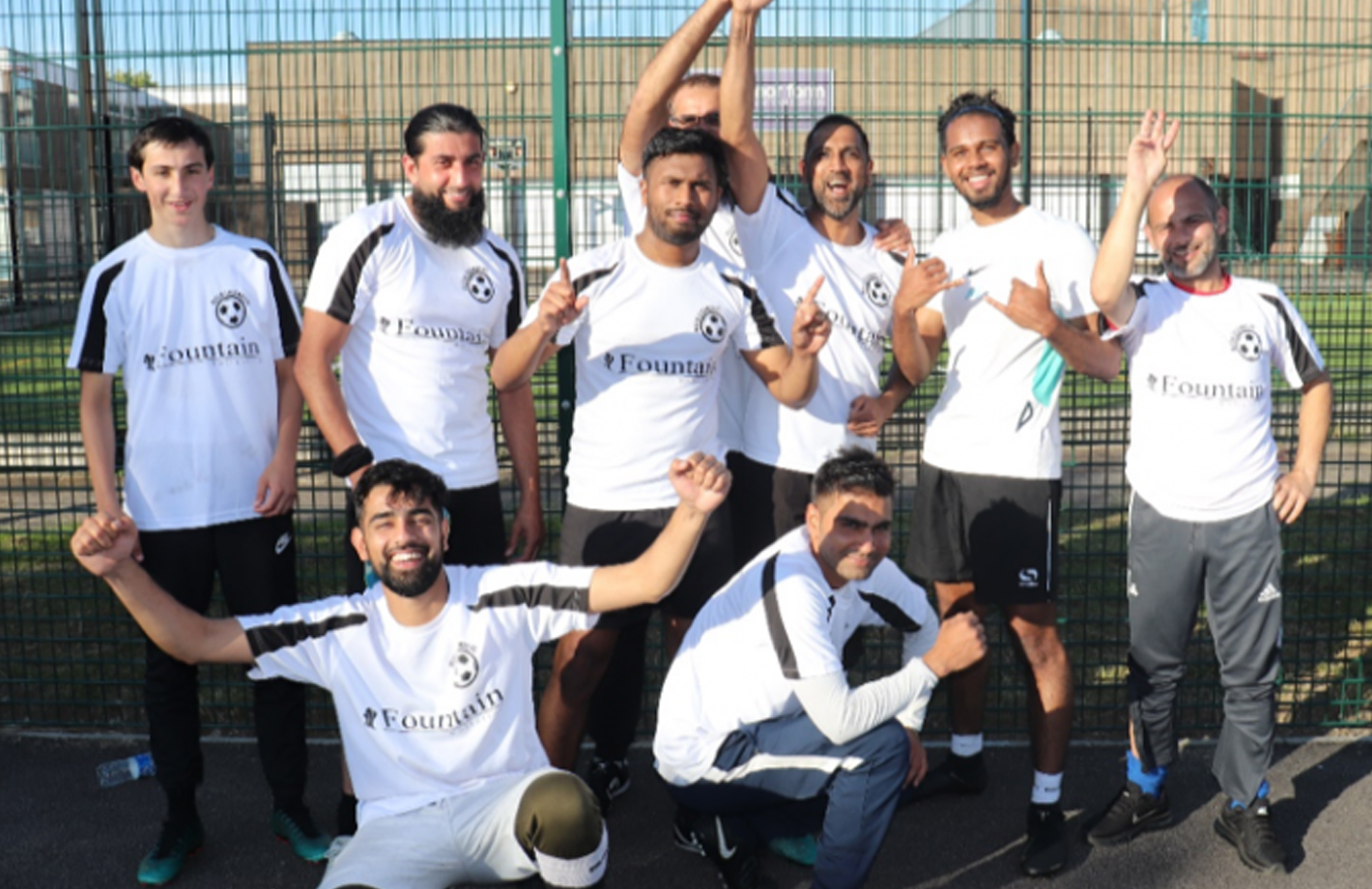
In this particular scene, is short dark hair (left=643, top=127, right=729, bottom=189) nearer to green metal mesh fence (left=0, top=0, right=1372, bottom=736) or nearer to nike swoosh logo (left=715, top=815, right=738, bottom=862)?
green metal mesh fence (left=0, top=0, right=1372, bottom=736)

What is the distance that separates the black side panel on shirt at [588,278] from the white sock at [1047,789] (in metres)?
2.33

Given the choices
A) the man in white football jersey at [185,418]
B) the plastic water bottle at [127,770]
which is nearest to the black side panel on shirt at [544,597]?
the man in white football jersey at [185,418]

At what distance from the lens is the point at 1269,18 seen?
5.79 meters

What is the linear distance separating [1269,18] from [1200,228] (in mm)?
1786

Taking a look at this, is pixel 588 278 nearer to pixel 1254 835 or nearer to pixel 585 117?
pixel 585 117

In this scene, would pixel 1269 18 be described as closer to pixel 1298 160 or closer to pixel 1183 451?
pixel 1298 160

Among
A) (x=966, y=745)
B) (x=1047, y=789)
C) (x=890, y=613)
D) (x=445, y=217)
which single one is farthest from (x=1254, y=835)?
(x=445, y=217)

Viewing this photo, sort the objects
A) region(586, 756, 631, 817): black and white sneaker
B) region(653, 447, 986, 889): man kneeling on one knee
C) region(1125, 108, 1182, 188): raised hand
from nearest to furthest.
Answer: region(653, 447, 986, 889): man kneeling on one knee, region(1125, 108, 1182, 188): raised hand, region(586, 756, 631, 817): black and white sneaker

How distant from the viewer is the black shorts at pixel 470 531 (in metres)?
4.59

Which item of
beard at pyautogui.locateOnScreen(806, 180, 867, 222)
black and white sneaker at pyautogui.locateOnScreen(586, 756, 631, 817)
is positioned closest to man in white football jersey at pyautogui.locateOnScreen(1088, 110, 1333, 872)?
beard at pyautogui.locateOnScreen(806, 180, 867, 222)

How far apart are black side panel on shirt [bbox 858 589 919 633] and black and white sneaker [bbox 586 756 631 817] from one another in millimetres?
1293

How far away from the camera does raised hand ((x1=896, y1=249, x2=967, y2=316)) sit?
4.39 m

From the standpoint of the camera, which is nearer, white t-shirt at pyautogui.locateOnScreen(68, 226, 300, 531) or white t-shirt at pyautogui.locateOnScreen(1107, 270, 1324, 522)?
white t-shirt at pyautogui.locateOnScreen(68, 226, 300, 531)

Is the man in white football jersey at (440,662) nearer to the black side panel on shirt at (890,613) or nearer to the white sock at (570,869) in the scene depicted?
the white sock at (570,869)
